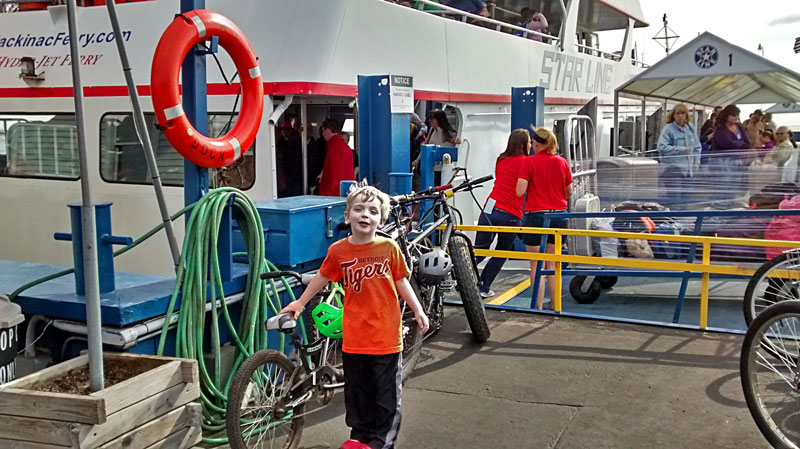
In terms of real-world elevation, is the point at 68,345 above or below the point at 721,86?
below

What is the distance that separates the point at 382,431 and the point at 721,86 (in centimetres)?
1162

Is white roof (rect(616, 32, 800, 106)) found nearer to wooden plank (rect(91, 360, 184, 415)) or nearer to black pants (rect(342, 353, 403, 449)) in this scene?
black pants (rect(342, 353, 403, 449))

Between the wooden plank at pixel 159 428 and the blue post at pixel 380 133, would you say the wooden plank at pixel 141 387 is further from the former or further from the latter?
the blue post at pixel 380 133

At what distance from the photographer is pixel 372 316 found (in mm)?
3594

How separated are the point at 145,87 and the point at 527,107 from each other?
4745mm

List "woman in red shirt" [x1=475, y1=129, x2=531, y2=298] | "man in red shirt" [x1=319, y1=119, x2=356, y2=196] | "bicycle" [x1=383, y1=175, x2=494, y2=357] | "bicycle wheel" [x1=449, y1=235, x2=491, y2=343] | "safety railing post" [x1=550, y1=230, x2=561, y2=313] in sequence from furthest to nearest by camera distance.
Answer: "man in red shirt" [x1=319, y1=119, x2=356, y2=196] < "woman in red shirt" [x1=475, y1=129, x2=531, y2=298] < "safety railing post" [x1=550, y1=230, x2=561, y2=313] < "bicycle wheel" [x1=449, y1=235, x2=491, y2=343] < "bicycle" [x1=383, y1=175, x2=494, y2=357]

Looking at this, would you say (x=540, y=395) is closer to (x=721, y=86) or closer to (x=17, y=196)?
(x=17, y=196)

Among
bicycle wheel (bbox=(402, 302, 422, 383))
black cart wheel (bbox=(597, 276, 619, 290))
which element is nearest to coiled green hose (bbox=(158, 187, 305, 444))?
bicycle wheel (bbox=(402, 302, 422, 383))

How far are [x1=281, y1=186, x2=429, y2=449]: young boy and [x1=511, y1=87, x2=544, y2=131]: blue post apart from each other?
20.6ft

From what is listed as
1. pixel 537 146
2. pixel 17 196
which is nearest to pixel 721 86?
pixel 537 146

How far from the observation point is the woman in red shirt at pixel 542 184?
693 centimetres

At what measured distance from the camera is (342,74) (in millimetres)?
7434

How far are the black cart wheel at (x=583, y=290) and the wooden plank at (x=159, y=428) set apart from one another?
16.1 feet

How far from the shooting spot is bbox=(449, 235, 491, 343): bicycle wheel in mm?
5590
